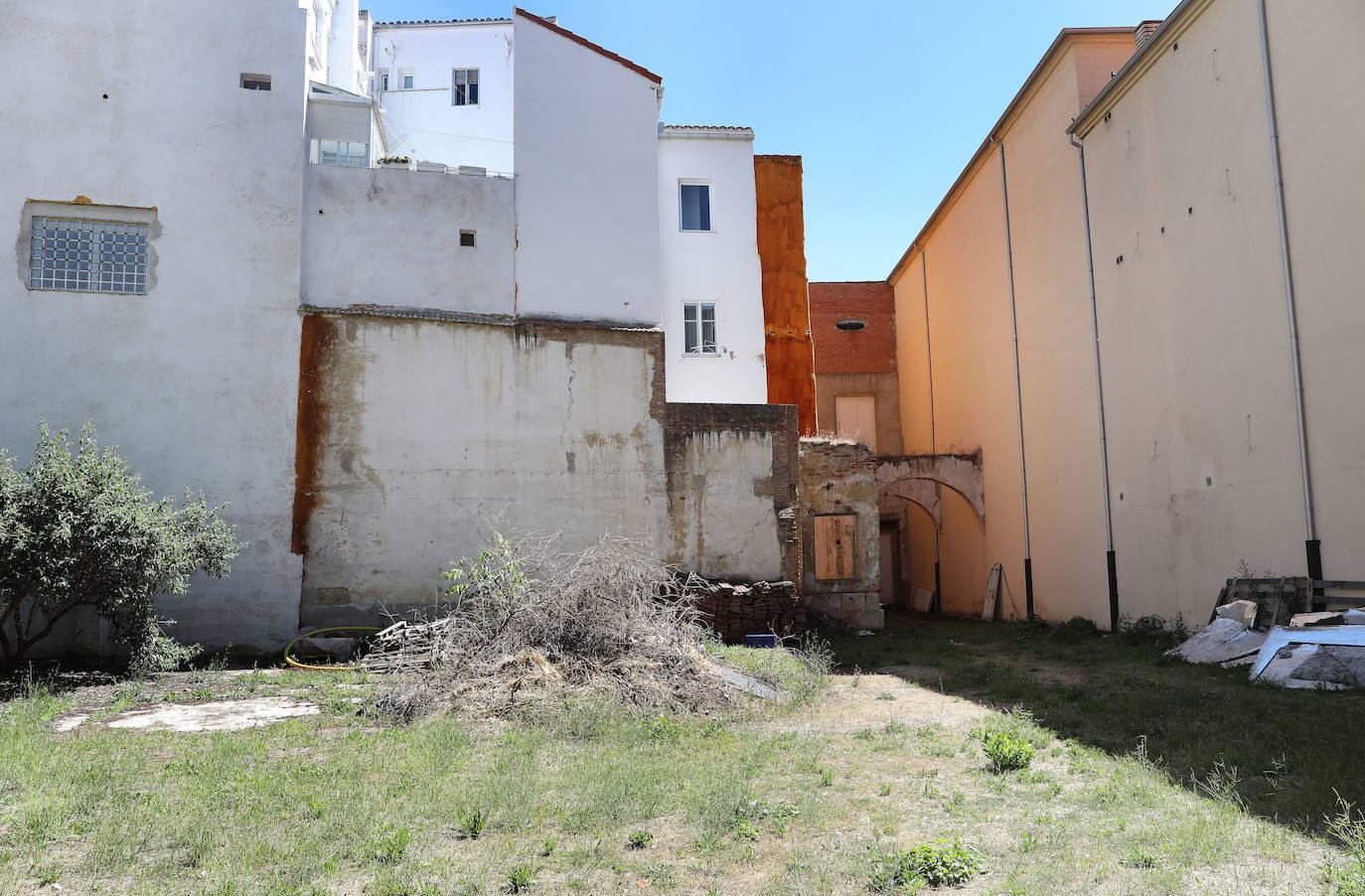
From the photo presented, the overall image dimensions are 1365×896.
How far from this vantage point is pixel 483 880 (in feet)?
14.8

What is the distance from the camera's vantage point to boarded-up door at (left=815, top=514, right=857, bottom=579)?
26.2 metres

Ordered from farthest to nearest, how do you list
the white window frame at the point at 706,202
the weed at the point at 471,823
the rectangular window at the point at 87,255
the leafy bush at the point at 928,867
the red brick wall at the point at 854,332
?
the red brick wall at the point at 854,332
the white window frame at the point at 706,202
the rectangular window at the point at 87,255
the weed at the point at 471,823
the leafy bush at the point at 928,867

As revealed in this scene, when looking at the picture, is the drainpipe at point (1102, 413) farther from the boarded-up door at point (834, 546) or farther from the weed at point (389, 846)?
the weed at point (389, 846)

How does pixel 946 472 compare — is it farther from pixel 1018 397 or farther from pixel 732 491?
pixel 732 491

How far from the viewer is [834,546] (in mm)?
26859

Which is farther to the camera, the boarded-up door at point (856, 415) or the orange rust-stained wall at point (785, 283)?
A: the boarded-up door at point (856, 415)

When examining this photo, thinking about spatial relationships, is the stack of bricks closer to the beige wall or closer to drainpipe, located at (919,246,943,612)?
the beige wall

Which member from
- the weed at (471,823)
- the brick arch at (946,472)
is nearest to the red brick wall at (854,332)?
the brick arch at (946,472)

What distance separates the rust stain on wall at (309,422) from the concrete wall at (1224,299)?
487 inches

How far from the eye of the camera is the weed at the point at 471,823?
17.2ft

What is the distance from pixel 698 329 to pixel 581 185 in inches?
158

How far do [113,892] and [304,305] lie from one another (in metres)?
10.6

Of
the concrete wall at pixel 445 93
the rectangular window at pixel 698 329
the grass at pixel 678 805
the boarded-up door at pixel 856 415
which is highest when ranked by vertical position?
the concrete wall at pixel 445 93

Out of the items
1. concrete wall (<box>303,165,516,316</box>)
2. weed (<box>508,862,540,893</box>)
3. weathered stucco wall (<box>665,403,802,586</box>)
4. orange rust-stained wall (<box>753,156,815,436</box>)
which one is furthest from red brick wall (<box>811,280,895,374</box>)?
weed (<box>508,862,540,893</box>)
